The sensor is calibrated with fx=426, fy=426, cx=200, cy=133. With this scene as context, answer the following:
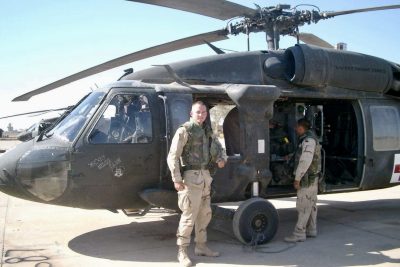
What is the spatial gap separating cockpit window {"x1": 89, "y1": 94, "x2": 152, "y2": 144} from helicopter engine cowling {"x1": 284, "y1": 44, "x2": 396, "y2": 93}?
2417mm

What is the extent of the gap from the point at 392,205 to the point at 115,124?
661 centimetres

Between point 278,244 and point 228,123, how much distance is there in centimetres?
195

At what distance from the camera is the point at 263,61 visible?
6.52 metres

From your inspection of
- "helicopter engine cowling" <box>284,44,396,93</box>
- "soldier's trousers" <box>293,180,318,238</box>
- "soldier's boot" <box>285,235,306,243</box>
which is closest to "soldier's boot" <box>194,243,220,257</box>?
"soldier's boot" <box>285,235,306,243</box>

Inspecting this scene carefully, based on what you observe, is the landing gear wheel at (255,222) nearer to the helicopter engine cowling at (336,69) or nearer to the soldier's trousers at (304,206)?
the soldier's trousers at (304,206)

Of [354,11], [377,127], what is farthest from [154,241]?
[354,11]

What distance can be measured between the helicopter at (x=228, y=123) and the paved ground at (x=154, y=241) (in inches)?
19.6

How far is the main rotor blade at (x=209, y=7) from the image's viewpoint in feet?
18.5

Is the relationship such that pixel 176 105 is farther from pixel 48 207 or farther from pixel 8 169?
pixel 48 207

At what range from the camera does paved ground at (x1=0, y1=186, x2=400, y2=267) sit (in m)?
5.05

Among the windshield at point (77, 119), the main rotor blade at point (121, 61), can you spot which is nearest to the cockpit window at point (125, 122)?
the windshield at point (77, 119)

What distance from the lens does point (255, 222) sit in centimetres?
569

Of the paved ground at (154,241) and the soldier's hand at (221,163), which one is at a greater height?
the soldier's hand at (221,163)

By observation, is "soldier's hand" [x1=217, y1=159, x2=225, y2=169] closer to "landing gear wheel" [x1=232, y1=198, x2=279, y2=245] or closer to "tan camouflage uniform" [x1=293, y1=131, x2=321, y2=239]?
"landing gear wheel" [x1=232, y1=198, x2=279, y2=245]
